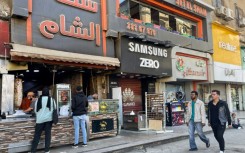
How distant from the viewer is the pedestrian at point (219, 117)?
6.96m

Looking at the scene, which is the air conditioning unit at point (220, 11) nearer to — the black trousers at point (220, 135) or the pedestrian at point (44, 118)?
the black trousers at point (220, 135)

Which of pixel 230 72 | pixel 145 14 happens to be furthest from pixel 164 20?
pixel 230 72

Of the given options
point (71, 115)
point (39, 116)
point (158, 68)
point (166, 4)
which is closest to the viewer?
point (39, 116)

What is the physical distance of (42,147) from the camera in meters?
7.73

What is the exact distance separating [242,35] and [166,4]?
39.1 ft

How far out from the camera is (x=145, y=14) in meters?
14.7

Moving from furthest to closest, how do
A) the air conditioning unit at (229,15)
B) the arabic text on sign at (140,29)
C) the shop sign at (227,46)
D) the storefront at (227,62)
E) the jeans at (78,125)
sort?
the air conditioning unit at (229,15), the shop sign at (227,46), the storefront at (227,62), the arabic text on sign at (140,29), the jeans at (78,125)

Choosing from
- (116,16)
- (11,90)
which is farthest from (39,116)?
(116,16)

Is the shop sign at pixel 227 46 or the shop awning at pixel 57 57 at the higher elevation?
the shop sign at pixel 227 46

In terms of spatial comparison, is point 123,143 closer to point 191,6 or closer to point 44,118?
point 44,118

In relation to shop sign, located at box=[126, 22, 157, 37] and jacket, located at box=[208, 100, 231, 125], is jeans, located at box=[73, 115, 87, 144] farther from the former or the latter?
shop sign, located at box=[126, 22, 157, 37]

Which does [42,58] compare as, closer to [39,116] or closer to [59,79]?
[39,116]

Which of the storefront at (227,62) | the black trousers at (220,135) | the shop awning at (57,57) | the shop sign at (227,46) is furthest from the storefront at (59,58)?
the shop sign at (227,46)

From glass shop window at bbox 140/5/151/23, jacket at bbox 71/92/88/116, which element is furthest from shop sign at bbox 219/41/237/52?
jacket at bbox 71/92/88/116
